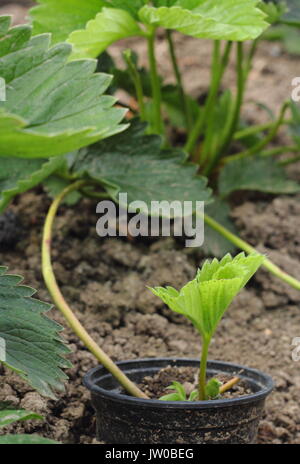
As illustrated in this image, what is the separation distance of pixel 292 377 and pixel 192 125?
2.14 feet

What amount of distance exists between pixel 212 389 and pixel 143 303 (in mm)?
398

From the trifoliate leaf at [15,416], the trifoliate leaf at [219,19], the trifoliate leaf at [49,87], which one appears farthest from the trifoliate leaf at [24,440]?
the trifoliate leaf at [219,19]

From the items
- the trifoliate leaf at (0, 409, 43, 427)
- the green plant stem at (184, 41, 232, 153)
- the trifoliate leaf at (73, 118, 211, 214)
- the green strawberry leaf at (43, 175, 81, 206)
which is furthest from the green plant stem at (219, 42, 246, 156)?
the trifoliate leaf at (0, 409, 43, 427)

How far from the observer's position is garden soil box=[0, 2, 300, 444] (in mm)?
1057

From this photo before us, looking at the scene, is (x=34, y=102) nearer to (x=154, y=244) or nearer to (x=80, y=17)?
(x=80, y=17)

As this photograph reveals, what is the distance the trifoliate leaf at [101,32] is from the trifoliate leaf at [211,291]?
47 cm

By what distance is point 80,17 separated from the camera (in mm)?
1211

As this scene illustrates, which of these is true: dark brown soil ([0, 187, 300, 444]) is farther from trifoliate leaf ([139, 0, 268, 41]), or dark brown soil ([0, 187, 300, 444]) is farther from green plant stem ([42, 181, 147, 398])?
trifoliate leaf ([139, 0, 268, 41])

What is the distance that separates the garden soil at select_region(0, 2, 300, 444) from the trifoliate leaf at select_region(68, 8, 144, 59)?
1.38ft

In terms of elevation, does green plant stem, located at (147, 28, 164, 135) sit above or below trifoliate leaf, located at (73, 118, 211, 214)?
above

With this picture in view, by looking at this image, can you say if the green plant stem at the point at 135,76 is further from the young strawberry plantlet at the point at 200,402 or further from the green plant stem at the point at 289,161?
the young strawberry plantlet at the point at 200,402

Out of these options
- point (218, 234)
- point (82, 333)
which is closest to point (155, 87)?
point (218, 234)

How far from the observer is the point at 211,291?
0.83m

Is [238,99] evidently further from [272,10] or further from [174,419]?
[174,419]
